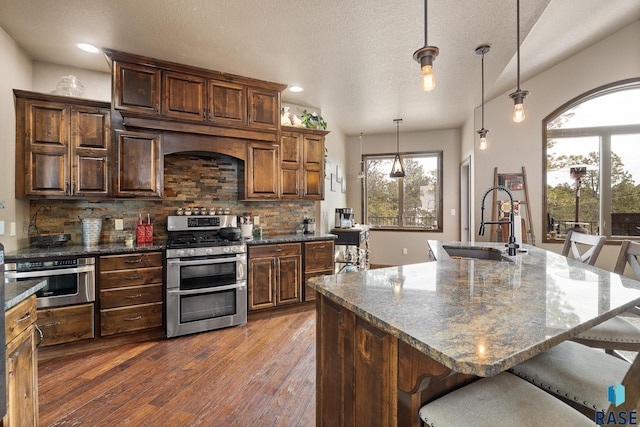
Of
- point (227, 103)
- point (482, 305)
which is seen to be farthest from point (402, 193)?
point (482, 305)

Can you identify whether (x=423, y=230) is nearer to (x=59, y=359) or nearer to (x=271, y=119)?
(x=271, y=119)

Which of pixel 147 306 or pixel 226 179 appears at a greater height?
pixel 226 179

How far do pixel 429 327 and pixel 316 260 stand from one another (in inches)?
117

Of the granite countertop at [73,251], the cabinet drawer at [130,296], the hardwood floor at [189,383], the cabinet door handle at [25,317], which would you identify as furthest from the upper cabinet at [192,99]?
the hardwood floor at [189,383]

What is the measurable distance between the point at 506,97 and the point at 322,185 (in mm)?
3114

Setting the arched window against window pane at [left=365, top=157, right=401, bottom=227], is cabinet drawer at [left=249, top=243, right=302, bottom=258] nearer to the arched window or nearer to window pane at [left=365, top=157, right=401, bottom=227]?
window pane at [left=365, top=157, right=401, bottom=227]

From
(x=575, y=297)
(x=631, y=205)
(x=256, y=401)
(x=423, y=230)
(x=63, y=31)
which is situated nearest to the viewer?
(x=575, y=297)

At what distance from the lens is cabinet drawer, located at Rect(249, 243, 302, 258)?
3439 mm

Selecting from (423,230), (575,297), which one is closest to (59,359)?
(575,297)

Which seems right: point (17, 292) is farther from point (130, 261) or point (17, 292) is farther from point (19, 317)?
point (130, 261)

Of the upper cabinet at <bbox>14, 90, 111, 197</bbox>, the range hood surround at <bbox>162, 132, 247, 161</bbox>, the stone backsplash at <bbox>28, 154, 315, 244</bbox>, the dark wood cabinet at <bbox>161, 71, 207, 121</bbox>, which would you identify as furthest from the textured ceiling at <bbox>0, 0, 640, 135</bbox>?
the stone backsplash at <bbox>28, 154, 315, 244</bbox>

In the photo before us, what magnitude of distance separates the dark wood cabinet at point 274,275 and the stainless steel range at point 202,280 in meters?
0.14

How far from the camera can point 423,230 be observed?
598cm

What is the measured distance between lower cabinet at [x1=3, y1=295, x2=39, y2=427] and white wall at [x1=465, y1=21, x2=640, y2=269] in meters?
5.07
